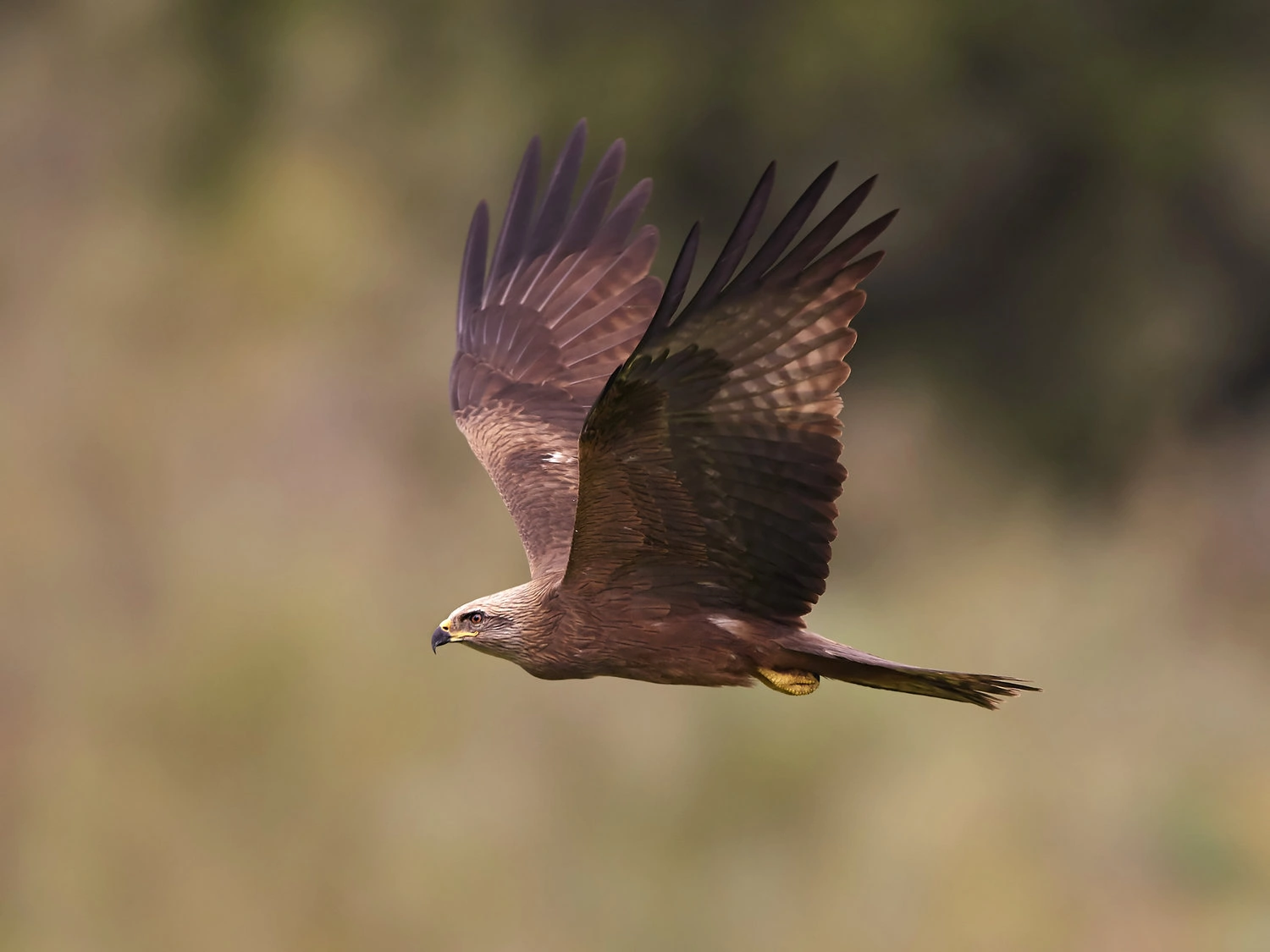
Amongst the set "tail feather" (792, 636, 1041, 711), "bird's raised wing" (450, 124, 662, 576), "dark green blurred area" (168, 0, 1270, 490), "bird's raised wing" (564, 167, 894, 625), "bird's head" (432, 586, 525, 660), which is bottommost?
"tail feather" (792, 636, 1041, 711)

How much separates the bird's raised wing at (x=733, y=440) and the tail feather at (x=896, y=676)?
0.44 ft

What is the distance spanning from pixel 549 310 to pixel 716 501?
1.67 metres

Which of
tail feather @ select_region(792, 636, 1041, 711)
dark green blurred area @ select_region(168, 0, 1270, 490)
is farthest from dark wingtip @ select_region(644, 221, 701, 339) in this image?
dark green blurred area @ select_region(168, 0, 1270, 490)

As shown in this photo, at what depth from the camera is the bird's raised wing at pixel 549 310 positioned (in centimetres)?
482

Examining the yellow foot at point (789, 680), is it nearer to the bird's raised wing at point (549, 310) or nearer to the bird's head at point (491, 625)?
the bird's head at point (491, 625)

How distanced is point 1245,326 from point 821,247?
8856 millimetres

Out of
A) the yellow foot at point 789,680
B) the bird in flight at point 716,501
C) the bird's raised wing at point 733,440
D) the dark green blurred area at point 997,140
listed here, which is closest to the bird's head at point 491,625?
the bird in flight at point 716,501

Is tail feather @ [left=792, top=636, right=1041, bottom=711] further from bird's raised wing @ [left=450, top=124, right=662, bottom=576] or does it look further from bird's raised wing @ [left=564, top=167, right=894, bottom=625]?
bird's raised wing @ [left=450, top=124, right=662, bottom=576]

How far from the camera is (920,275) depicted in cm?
1136

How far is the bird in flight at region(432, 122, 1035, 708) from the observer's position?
327 cm

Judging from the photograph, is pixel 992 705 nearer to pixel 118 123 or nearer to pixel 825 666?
pixel 825 666

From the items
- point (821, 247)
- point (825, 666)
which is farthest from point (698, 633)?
point (821, 247)

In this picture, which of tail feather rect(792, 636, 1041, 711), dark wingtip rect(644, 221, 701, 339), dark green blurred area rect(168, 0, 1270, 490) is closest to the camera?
dark wingtip rect(644, 221, 701, 339)

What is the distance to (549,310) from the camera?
16.5ft
